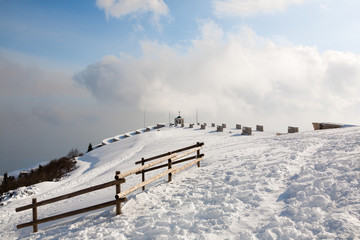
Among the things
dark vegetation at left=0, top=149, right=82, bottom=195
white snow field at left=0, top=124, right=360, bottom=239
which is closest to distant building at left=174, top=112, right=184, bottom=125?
dark vegetation at left=0, top=149, right=82, bottom=195

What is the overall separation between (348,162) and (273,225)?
5.57 meters

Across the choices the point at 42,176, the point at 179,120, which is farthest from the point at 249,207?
the point at 179,120

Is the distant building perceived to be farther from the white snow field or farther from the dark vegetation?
the white snow field

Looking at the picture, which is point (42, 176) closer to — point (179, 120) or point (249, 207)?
point (179, 120)

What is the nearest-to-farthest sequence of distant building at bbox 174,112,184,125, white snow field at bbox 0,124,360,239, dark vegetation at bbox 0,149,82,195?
white snow field at bbox 0,124,360,239 < dark vegetation at bbox 0,149,82,195 < distant building at bbox 174,112,184,125

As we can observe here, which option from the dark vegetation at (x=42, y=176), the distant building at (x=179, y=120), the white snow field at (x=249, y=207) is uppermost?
the distant building at (x=179, y=120)

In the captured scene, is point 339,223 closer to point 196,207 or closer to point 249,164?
point 196,207

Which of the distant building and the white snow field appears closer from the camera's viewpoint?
the white snow field

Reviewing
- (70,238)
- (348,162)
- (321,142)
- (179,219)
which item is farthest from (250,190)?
(321,142)

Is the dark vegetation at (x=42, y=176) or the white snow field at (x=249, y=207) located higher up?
the white snow field at (x=249, y=207)

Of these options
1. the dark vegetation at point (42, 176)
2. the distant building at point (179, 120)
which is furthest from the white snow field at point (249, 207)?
the distant building at point (179, 120)

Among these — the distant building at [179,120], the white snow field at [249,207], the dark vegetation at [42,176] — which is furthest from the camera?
the distant building at [179,120]

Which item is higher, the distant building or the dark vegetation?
the distant building

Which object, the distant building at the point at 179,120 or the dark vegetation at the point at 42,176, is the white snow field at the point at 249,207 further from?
the distant building at the point at 179,120
